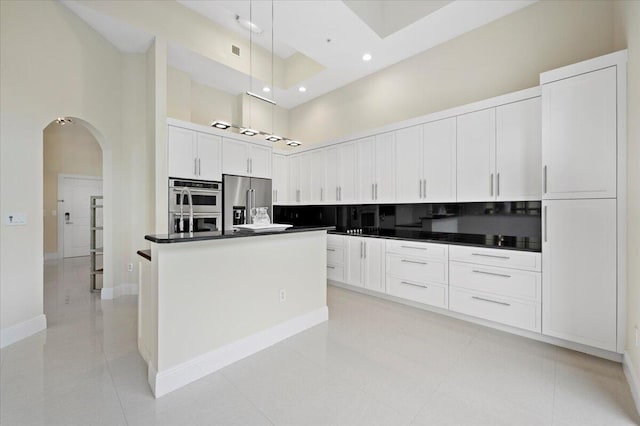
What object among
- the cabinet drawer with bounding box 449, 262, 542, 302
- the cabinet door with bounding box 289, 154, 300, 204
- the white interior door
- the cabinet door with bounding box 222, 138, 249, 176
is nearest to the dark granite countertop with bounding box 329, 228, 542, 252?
the cabinet drawer with bounding box 449, 262, 542, 302

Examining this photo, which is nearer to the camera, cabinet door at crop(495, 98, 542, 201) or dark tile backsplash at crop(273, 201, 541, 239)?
cabinet door at crop(495, 98, 542, 201)

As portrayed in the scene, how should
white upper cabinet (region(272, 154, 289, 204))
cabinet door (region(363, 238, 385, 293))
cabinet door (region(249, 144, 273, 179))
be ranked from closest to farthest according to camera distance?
1. cabinet door (region(363, 238, 385, 293))
2. cabinet door (region(249, 144, 273, 179))
3. white upper cabinet (region(272, 154, 289, 204))

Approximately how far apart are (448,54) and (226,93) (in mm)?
4070

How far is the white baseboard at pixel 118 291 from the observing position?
392 cm

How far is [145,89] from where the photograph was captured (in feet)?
13.8

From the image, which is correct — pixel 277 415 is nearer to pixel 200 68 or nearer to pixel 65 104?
pixel 65 104

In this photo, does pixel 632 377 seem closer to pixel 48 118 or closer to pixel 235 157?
pixel 235 157

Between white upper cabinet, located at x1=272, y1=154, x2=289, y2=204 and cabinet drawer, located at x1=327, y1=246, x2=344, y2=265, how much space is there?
1.69 m

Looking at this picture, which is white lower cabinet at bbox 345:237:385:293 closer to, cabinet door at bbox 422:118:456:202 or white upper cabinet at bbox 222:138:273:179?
cabinet door at bbox 422:118:456:202

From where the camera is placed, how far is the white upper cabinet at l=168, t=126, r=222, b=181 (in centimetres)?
400

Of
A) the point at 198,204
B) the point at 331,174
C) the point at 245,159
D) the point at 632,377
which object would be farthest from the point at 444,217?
the point at 198,204

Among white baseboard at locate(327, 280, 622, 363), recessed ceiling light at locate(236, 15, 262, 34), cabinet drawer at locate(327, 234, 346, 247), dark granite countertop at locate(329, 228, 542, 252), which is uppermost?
recessed ceiling light at locate(236, 15, 262, 34)

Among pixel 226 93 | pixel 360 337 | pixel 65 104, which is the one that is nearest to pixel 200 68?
pixel 226 93

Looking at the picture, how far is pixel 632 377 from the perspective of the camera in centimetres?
191
